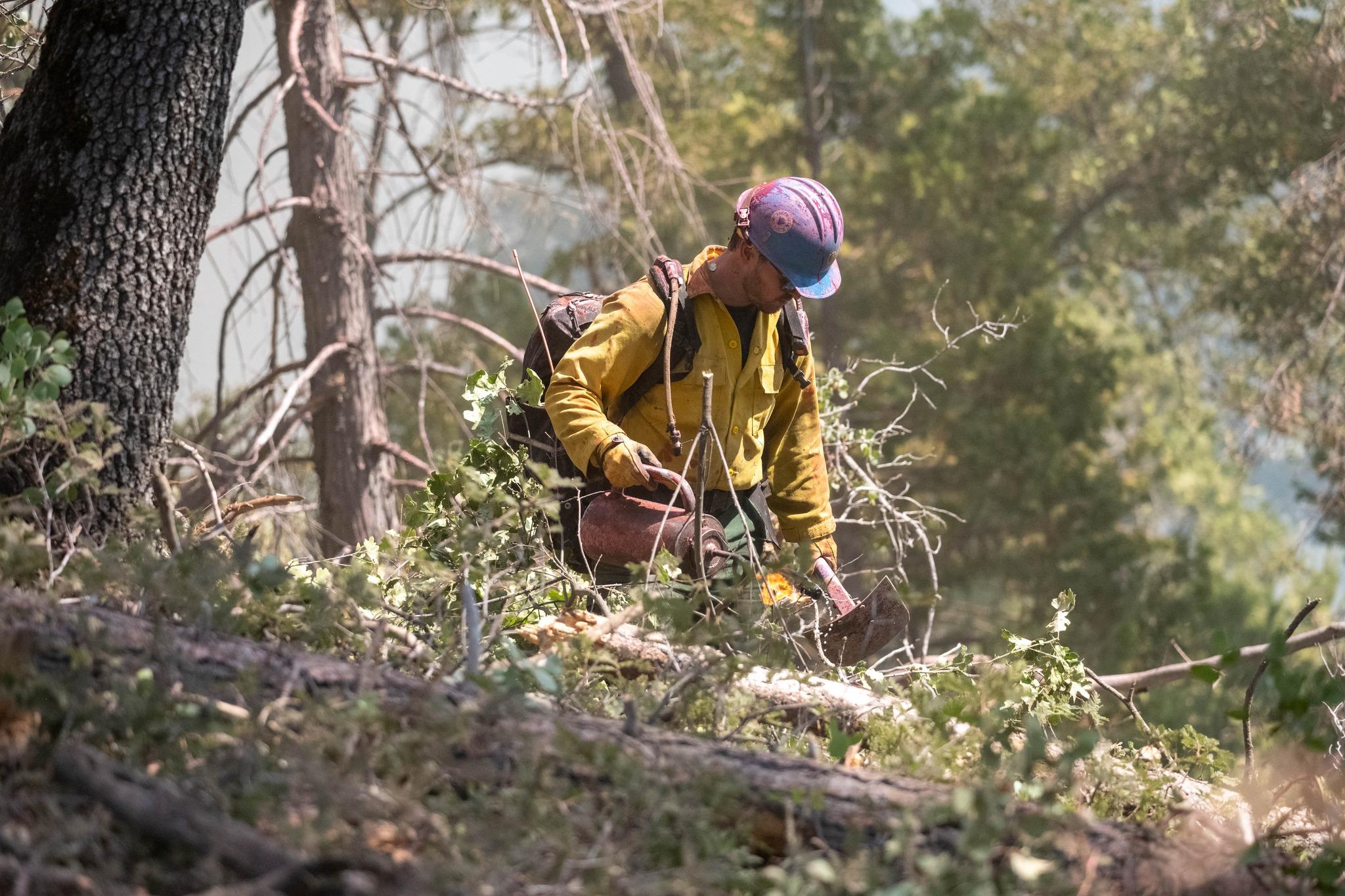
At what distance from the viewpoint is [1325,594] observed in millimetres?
26484

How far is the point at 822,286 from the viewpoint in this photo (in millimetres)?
3555

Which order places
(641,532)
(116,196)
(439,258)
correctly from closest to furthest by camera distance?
(116,196) < (641,532) < (439,258)

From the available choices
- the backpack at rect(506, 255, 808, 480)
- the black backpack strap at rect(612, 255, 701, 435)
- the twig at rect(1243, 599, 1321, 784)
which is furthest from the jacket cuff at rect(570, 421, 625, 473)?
the twig at rect(1243, 599, 1321, 784)

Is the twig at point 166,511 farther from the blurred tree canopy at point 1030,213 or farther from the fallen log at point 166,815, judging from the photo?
the blurred tree canopy at point 1030,213

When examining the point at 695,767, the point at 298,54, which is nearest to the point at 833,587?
the point at 695,767

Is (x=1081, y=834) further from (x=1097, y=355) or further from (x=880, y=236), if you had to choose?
(x=880, y=236)

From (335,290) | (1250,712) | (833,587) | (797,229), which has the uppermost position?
(335,290)

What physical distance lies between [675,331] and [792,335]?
44cm

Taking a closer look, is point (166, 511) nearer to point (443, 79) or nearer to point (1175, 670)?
point (1175, 670)

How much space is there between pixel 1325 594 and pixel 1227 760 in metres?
26.6

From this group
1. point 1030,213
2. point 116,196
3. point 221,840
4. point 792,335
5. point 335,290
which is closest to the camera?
point 221,840

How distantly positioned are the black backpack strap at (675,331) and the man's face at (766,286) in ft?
0.63

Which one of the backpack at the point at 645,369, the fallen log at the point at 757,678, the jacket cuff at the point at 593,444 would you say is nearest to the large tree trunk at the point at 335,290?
the backpack at the point at 645,369

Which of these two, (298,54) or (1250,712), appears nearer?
(1250,712)
